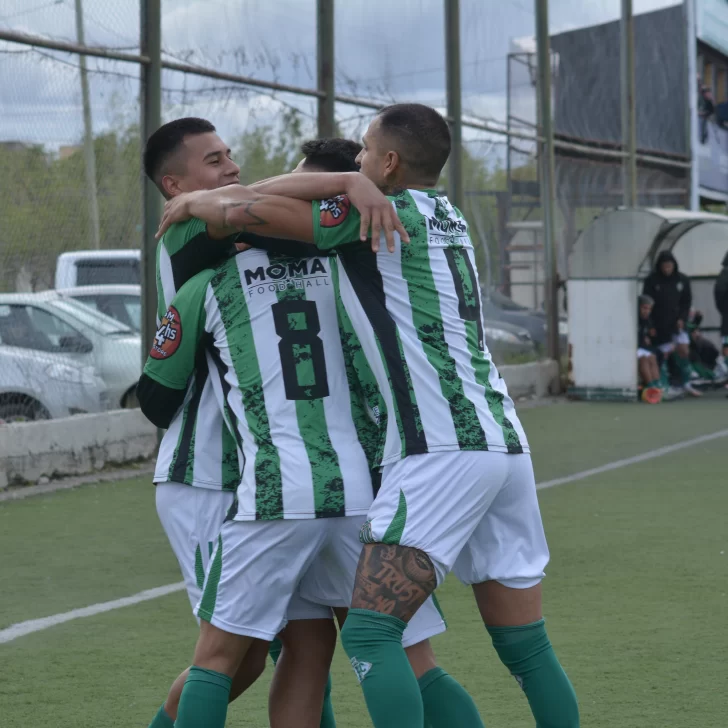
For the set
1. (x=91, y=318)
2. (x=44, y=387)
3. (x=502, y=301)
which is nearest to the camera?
(x=44, y=387)

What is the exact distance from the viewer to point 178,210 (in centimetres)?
334

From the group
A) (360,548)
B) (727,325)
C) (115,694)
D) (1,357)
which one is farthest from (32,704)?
(727,325)

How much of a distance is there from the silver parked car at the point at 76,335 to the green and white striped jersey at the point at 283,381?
6.32 meters

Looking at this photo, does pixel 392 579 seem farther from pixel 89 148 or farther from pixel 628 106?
pixel 628 106

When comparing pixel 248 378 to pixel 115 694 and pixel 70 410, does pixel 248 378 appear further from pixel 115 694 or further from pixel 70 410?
pixel 70 410

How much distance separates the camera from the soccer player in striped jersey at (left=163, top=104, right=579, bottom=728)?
10.1ft

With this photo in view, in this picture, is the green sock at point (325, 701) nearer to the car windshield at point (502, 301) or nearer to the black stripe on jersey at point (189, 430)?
the black stripe on jersey at point (189, 430)

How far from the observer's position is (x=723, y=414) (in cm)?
1467

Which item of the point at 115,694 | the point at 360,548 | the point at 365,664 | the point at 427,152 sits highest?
the point at 427,152

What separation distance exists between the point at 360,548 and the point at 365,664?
1.09 feet

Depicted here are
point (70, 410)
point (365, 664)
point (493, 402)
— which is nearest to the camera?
point (365, 664)

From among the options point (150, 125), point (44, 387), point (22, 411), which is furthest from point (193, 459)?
point (150, 125)

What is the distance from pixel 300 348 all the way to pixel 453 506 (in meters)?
0.51

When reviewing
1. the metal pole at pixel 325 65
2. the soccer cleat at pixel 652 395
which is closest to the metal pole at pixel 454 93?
the metal pole at pixel 325 65
